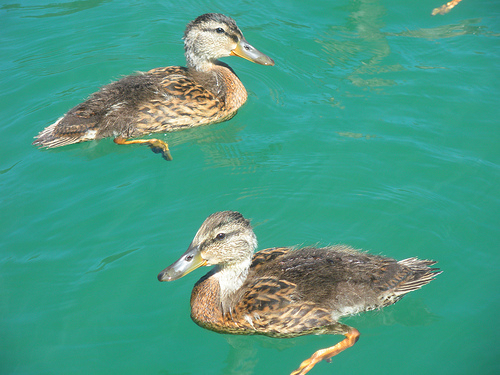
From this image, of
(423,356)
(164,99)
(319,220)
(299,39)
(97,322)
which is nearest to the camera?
(423,356)

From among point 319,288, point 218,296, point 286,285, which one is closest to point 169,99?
point 218,296

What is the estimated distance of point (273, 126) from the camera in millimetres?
7133

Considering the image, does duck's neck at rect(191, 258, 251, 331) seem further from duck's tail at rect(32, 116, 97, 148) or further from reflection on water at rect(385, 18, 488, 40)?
reflection on water at rect(385, 18, 488, 40)

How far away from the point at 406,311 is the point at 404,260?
18.4 inches

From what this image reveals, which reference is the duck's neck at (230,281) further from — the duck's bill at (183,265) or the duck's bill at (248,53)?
the duck's bill at (248,53)

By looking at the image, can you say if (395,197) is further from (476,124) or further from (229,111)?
(229,111)

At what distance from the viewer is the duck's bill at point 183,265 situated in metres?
4.54

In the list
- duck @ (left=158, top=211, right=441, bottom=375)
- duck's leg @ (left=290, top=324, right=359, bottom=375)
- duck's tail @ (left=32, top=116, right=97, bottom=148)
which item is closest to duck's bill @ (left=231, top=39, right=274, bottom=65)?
duck's tail @ (left=32, top=116, right=97, bottom=148)

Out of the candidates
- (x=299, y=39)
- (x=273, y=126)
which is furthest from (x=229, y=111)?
(x=299, y=39)

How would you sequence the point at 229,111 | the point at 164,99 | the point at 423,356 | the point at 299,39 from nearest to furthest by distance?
the point at 423,356
the point at 164,99
the point at 229,111
the point at 299,39

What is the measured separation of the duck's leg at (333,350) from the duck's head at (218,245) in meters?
1.03

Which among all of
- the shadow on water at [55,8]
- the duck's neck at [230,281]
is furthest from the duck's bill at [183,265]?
the shadow on water at [55,8]

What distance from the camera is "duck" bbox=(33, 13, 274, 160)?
6.68 meters

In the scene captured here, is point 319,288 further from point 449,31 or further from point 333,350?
point 449,31
